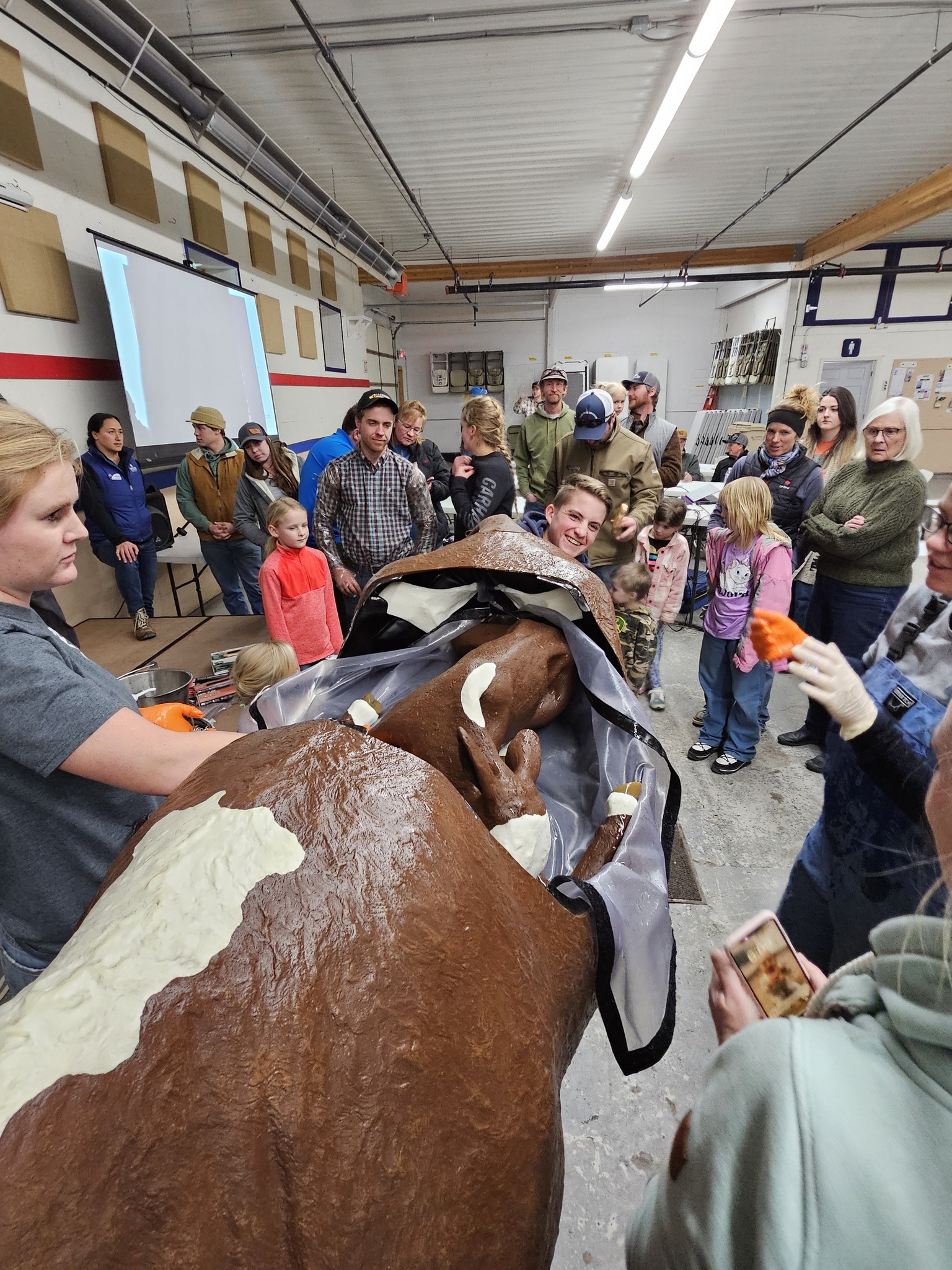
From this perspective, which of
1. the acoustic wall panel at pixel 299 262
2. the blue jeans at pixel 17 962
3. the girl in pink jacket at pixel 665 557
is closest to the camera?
the blue jeans at pixel 17 962

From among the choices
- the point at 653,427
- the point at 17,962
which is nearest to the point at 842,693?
the point at 17,962

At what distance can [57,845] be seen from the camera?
1.05m

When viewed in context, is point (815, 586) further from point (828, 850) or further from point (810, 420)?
point (828, 850)

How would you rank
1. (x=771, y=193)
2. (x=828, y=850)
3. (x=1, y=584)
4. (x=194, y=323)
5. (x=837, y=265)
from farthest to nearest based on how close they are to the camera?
(x=837, y=265) < (x=771, y=193) < (x=194, y=323) < (x=828, y=850) < (x=1, y=584)

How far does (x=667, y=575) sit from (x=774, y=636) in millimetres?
2476

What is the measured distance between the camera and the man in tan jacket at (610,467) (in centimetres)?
336

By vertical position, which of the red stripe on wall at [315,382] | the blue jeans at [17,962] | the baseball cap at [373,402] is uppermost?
the red stripe on wall at [315,382]

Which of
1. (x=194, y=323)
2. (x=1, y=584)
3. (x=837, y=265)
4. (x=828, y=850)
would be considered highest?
(x=837, y=265)

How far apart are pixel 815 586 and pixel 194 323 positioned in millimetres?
5277

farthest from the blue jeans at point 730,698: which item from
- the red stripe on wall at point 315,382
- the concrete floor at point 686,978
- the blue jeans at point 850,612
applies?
the red stripe on wall at point 315,382

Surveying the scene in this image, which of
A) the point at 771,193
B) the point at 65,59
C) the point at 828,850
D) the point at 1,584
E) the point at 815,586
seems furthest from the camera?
the point at 771,193

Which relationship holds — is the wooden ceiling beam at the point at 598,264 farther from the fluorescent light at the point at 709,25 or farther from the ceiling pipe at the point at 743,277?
the fluorescent light at the point at 709,25

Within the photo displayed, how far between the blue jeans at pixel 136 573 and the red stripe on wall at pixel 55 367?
3.57 feet

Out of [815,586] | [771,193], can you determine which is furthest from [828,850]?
[771,193]
